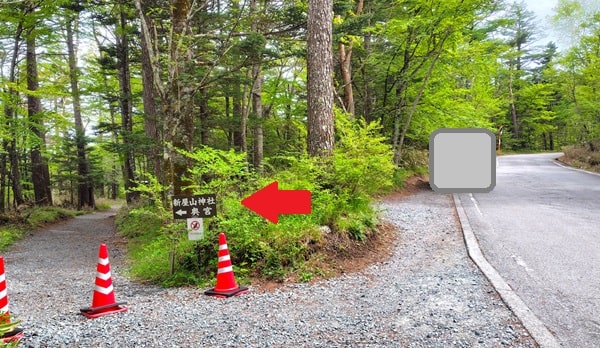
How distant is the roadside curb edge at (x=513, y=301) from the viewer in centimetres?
322

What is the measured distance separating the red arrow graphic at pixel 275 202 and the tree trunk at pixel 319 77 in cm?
162

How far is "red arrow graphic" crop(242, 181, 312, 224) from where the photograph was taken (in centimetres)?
605

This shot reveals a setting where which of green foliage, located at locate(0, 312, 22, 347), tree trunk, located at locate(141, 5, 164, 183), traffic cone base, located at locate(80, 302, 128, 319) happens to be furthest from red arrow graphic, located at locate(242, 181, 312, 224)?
tree trunk, located at locate(141, 5, 164, 183)

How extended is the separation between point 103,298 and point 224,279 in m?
1.46

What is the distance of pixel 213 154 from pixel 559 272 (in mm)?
5067

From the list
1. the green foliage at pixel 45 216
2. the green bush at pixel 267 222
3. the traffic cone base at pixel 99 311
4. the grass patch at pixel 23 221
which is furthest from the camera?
the green foliage at pixel 45 216

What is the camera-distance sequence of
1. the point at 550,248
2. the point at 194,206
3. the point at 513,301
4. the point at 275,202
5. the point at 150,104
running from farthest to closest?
the point at 150,104 → the point at 275,202 → the point at 550,248 → the point at 194,206 → the point at 513,301

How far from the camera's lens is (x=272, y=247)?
575 cm

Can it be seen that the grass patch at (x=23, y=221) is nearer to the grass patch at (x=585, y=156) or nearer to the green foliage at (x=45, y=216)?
the green foliage at (x=45, y=216)

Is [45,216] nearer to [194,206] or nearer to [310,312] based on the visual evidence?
[194,206]

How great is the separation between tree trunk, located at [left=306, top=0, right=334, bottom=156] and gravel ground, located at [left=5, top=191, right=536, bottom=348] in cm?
268

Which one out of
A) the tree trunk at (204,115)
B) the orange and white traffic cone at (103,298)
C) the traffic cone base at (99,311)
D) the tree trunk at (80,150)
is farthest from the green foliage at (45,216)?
the traffic cone base at (99,311)

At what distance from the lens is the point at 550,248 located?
234 inches

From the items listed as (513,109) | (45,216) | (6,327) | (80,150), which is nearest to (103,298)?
(6,327)
